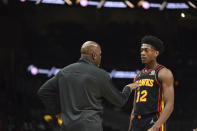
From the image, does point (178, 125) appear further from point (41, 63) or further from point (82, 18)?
point (82, 18)

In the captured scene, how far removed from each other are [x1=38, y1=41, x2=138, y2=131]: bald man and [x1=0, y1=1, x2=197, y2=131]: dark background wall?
6480 mm

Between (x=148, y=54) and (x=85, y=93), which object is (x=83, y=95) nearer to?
(x=85, y=93)

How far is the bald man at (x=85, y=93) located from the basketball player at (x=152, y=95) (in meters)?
0.71

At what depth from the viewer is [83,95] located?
3758mm

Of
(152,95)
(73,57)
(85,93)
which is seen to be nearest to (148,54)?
(152,95)

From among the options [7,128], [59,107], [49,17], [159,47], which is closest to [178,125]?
[7,128]

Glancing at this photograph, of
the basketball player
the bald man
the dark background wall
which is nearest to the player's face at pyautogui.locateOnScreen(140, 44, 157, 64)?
the basketball player

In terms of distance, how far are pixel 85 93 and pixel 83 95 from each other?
0.03 metres

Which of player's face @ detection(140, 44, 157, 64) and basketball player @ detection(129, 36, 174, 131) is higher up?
player's face @ detection(140, 44, 157, 64)

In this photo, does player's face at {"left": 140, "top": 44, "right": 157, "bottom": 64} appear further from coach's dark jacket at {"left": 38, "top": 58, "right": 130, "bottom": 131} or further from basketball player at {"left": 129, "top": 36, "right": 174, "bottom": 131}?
coach's dark jacket at {"left": 38, "top": 58, "right": 130, "bottom": 131}

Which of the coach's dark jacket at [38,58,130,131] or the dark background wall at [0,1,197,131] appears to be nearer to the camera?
the coach's dark jacket at [38,58,130,131]

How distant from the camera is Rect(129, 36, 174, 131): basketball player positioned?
173 inches

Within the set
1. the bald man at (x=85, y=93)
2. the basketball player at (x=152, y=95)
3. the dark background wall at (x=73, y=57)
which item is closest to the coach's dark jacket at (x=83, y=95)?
the bald man at (x=85, y=93)

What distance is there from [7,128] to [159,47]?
631 cm
